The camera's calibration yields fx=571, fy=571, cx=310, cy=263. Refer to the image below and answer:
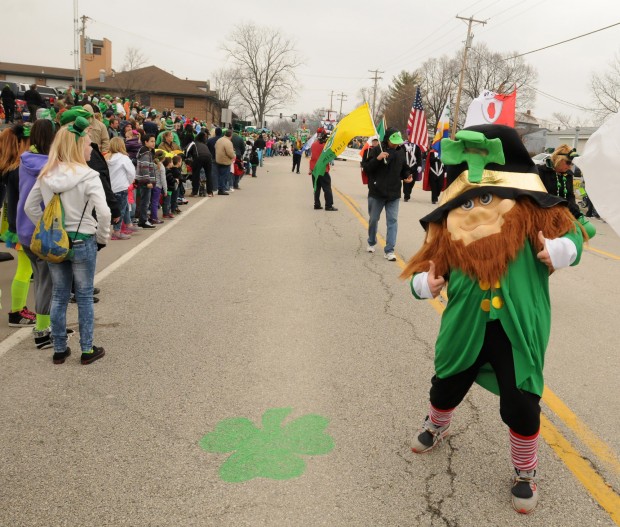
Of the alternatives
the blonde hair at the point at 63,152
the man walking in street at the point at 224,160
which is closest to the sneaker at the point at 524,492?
the blonde hair at the point at 63,152

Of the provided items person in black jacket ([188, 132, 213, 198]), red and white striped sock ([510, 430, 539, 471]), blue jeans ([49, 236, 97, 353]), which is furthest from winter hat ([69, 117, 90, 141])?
person in black jacket ([188, 132, 213, 198])

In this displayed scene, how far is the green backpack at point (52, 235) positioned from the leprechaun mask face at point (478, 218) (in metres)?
2.76

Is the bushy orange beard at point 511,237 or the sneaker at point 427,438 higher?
the bushy orange beard at point 511,237

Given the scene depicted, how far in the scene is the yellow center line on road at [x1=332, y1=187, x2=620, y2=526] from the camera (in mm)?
2871

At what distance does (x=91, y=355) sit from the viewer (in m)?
4.34

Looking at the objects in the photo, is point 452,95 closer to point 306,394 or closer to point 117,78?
point 117,78

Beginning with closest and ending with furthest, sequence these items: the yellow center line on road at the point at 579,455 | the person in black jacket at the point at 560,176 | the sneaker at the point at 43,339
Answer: the yellow center line on road at the point at 579,455
the sneaker at the point at 43,339
the person in black jacket at the point at 560,176

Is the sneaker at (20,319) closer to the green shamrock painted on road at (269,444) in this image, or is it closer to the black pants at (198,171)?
the green shamrock painted on road at (269,444)

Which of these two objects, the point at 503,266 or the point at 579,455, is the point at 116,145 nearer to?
the point at 503,266

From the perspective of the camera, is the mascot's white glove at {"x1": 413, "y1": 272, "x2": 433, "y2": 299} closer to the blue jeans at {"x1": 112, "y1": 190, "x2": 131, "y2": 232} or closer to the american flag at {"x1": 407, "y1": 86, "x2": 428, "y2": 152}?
the blue jeans at {"x1": 112, "y1": 190, "x2": 131, "y2": 232}

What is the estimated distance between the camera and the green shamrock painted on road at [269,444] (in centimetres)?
300

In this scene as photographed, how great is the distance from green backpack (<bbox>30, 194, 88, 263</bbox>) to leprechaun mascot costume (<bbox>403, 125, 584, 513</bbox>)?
8.71ft

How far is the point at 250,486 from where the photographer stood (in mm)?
2867

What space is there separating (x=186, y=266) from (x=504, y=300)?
18.4 ft
